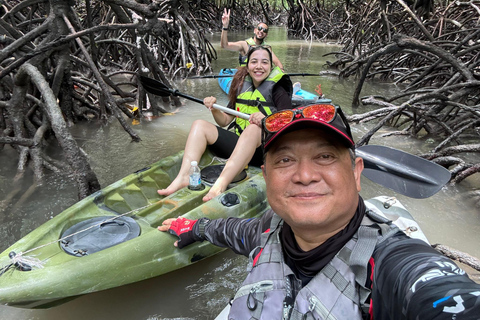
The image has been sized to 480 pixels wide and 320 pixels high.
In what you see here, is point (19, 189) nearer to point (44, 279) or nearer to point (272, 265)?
point (44, 279)

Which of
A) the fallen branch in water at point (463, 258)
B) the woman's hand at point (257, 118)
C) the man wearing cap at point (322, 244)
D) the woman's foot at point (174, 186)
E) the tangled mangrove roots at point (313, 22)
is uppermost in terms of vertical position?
the man wearing cap at point (322, 244)

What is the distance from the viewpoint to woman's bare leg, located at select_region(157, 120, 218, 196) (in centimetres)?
279

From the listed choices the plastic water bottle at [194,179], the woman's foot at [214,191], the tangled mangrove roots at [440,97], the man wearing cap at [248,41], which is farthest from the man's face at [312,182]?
the man wearing cap at [248,41]

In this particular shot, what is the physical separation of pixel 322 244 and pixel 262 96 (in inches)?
94.4

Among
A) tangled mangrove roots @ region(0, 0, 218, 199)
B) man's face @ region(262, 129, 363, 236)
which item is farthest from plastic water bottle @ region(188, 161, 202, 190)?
man's face @ region(262, 129, 363, 236)

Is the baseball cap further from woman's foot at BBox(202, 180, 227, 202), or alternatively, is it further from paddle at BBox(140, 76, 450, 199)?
woman's foot at BBox(202, 180, 227, 202)

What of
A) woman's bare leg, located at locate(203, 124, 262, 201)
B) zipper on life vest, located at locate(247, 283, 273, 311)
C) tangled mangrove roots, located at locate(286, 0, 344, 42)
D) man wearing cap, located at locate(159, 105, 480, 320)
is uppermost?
man wearing cap, located at locate(159, 105, 480, 320)

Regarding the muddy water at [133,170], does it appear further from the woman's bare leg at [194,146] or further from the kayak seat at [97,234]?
the woman's bare leg at [194,146]

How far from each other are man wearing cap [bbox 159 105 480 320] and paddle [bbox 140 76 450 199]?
1071mm

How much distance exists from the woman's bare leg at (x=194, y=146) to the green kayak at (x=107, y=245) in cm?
14

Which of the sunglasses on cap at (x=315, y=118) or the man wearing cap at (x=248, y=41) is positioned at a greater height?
the sunglasses on cap at (x=315, y=118)

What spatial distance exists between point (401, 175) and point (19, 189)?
342cm

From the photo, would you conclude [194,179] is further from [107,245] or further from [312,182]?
[312,182]

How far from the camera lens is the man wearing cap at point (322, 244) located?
88 cm
